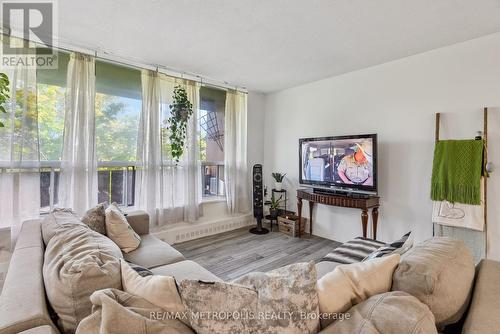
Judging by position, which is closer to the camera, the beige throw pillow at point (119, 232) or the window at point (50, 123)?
the beige throw pillow at point (119, 232)

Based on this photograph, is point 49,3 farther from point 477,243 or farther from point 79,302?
point 477,243

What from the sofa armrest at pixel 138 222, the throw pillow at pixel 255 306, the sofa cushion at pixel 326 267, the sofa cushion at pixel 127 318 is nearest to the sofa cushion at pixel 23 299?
the sofa cushion at pixel 127 318

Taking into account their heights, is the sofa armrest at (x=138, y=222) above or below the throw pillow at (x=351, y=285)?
below

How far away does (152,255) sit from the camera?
77.4 inches

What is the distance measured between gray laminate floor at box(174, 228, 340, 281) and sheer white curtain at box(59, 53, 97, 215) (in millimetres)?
1352

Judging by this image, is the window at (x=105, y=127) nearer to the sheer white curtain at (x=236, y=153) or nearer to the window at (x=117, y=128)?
the window at (x=117, y=128)

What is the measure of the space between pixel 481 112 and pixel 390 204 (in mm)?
1337

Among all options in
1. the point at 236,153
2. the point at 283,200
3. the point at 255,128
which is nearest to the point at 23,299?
the point at 236,153

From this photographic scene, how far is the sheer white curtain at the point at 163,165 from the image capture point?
3217 mm

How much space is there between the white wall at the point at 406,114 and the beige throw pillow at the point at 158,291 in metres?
3.04

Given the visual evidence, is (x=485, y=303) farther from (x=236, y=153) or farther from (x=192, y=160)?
(x=236, y=153)

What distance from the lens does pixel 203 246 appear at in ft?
11.1

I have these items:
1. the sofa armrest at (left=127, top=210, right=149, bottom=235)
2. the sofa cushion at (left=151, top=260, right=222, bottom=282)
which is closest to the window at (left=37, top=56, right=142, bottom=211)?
the sofa armrest at (left=127, top=210, right=149, bottom=235)

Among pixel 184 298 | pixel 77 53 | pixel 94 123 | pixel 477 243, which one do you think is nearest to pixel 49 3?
pixel 77 53
